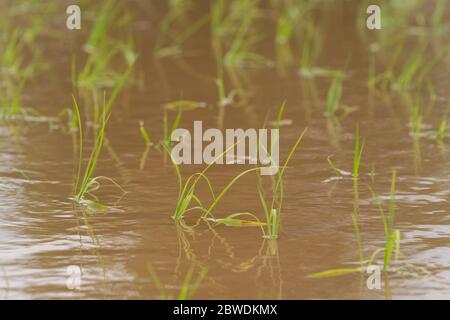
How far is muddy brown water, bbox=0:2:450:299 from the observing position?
281cm

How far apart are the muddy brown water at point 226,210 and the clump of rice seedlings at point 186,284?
0.7 inches

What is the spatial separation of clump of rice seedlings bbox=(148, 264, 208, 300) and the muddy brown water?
0.06 ft

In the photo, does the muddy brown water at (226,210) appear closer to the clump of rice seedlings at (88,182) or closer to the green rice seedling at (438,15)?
the clump of rice seedlings at (88,182)

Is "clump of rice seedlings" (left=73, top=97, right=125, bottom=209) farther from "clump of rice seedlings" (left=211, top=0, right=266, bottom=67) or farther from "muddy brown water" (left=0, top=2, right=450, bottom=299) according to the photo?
Answer: "clump of rice seedlings" (left=211, top=0, right=266, bottom=67)

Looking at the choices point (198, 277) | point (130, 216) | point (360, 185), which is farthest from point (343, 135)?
point (198, 277)

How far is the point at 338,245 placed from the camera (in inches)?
122

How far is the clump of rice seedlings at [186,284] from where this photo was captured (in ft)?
8.78

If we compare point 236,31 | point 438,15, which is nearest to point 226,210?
point 236,31

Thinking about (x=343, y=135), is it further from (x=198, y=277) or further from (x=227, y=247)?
(x=198, y=277)

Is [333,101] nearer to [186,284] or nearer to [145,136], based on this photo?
[145,136]

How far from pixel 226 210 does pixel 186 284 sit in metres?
0.80

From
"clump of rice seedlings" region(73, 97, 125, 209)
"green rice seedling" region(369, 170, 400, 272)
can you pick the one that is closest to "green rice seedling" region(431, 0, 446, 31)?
"green rice seedling" region(369, 170, 400, 272)
